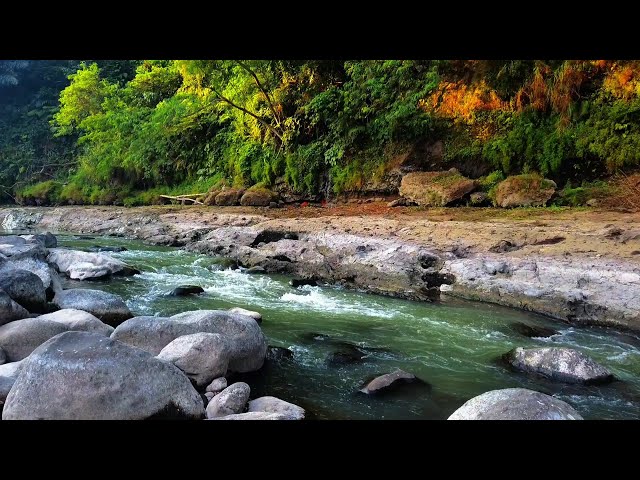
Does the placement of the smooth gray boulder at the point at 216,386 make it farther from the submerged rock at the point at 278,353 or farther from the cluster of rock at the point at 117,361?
the submerged rock at the point at 278,353

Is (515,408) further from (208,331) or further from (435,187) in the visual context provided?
(435,187)

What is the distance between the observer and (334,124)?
16.0 meters

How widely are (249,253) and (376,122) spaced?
679cm

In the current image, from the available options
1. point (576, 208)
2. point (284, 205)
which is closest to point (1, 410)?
point (576, 208)

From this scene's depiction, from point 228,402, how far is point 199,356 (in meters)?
0.65

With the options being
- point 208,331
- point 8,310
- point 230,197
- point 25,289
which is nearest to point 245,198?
point 230,197

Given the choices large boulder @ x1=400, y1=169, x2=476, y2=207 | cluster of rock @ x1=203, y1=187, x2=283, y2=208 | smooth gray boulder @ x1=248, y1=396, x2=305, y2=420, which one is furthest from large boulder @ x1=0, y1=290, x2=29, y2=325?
cluster of rock @ x1=203, y1=187, x2=283, y2=208

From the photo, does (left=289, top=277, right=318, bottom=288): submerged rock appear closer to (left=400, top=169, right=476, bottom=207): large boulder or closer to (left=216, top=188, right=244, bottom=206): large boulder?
(left=400, top=169, right=476, bottom=207): large boulder

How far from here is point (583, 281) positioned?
21.4ft

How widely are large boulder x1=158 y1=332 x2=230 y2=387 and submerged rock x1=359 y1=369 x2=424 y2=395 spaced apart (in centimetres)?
130

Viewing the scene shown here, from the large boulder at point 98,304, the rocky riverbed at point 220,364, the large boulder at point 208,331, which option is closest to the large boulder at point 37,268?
the rocky riverbed at point 220,364

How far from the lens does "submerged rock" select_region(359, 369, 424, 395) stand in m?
4.18
